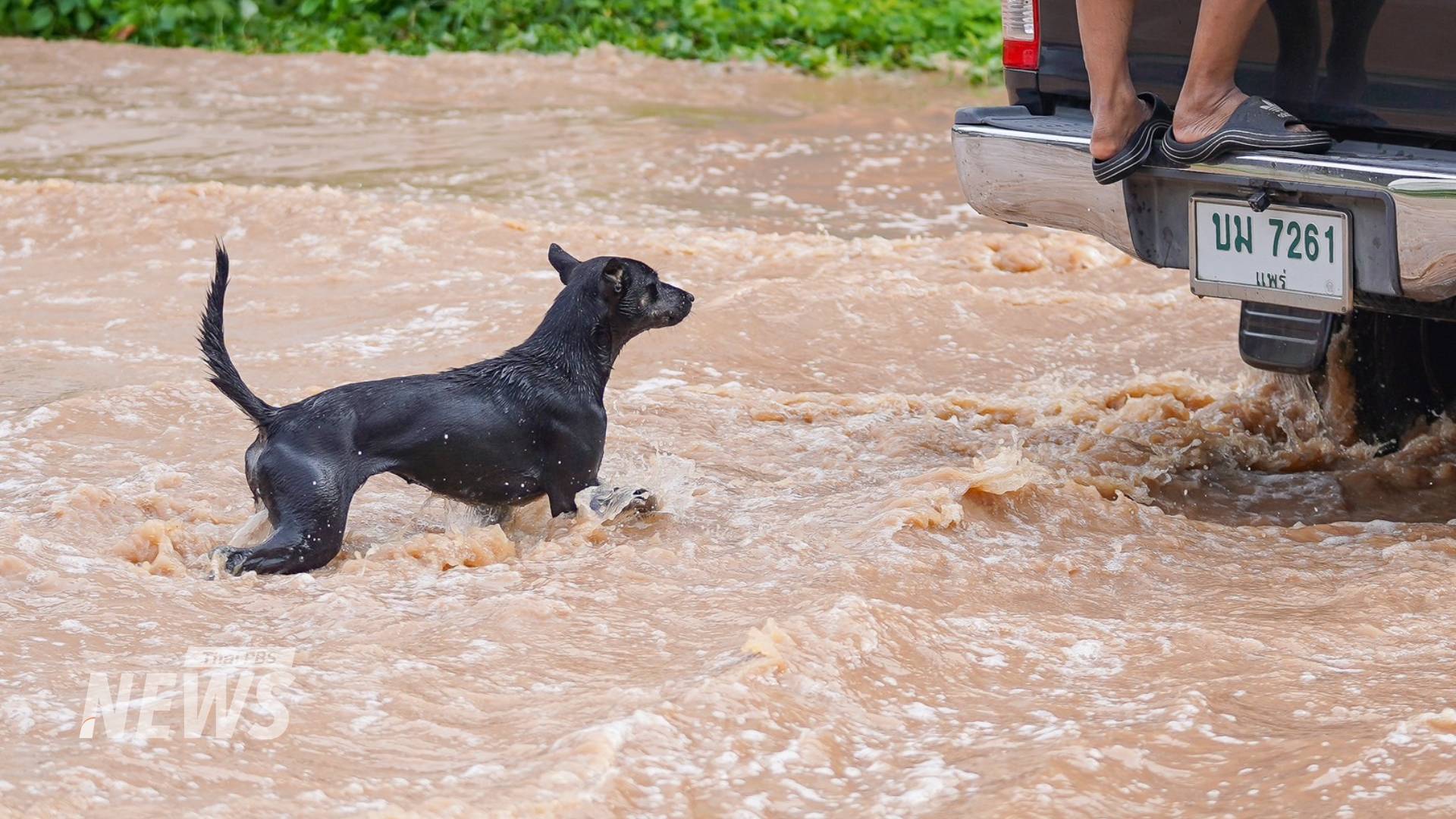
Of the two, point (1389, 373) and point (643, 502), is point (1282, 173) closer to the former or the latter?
point (1389, 373)

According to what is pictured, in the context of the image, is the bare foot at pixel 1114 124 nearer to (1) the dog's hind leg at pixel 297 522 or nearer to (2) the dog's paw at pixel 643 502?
(2) the dog's paw at pixel 643 502

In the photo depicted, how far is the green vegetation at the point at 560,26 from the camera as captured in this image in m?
13.6

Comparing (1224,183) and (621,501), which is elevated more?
(1224,183)

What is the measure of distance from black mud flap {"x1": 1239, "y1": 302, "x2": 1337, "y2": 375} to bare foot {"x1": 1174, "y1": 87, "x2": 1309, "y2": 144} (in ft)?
1.70

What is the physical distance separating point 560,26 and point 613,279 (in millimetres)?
10236

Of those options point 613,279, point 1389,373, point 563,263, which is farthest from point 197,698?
point 1389,373

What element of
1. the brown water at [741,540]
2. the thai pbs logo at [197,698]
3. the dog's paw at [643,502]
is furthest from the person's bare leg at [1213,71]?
the thai pbs logo at [197,698]

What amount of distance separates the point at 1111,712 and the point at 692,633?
99cm

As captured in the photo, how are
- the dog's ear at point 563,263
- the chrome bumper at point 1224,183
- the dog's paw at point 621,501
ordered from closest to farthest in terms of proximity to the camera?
the chrome bumper at point 1224,183, the dog's paw at point 621,501, the dog's ear at point 563,263

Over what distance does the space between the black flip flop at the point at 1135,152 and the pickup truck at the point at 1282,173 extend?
5 centimetres

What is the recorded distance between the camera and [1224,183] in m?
4.18

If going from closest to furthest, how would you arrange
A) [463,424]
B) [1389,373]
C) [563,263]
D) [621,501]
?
[463,424], [621,501], [563,263], [1389,373]

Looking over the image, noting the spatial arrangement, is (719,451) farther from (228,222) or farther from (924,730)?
(228,222)

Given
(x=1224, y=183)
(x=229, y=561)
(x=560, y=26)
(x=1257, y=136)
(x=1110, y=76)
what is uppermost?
(x=1110, y=76)
